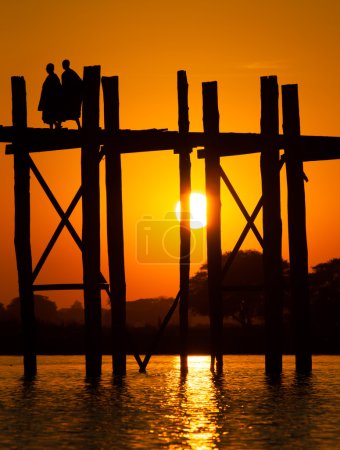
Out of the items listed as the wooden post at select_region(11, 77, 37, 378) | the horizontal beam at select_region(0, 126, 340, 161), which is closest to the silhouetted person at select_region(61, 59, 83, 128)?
the horizontal beam at select_region(0, 126, 340, 161)

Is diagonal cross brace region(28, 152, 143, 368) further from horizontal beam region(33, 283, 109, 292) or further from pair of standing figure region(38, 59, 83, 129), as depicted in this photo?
pair of standing figure region(38, 59, 83, 129)

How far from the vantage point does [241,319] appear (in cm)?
6712

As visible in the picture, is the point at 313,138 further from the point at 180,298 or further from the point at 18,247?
the point at 18,247

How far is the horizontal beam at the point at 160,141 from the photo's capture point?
2277cm

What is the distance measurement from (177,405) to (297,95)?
259 inches

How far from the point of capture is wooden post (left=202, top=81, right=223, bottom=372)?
23234 millimetres

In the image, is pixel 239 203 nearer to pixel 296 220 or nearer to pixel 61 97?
pixel 296 220

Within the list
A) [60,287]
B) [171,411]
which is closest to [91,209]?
[60,287]

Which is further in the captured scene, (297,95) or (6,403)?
(297,95)

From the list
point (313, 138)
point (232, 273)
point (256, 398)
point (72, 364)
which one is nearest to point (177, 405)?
point (256, 398)

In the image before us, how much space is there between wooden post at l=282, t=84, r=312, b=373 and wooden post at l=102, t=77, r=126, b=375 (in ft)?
10.2

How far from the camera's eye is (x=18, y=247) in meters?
23.0

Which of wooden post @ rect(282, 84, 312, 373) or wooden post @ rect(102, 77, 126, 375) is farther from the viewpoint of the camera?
wooden post @ rect(282, 84, 312, 373)

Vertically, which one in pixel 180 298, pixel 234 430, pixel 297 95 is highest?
pixel 297 95
